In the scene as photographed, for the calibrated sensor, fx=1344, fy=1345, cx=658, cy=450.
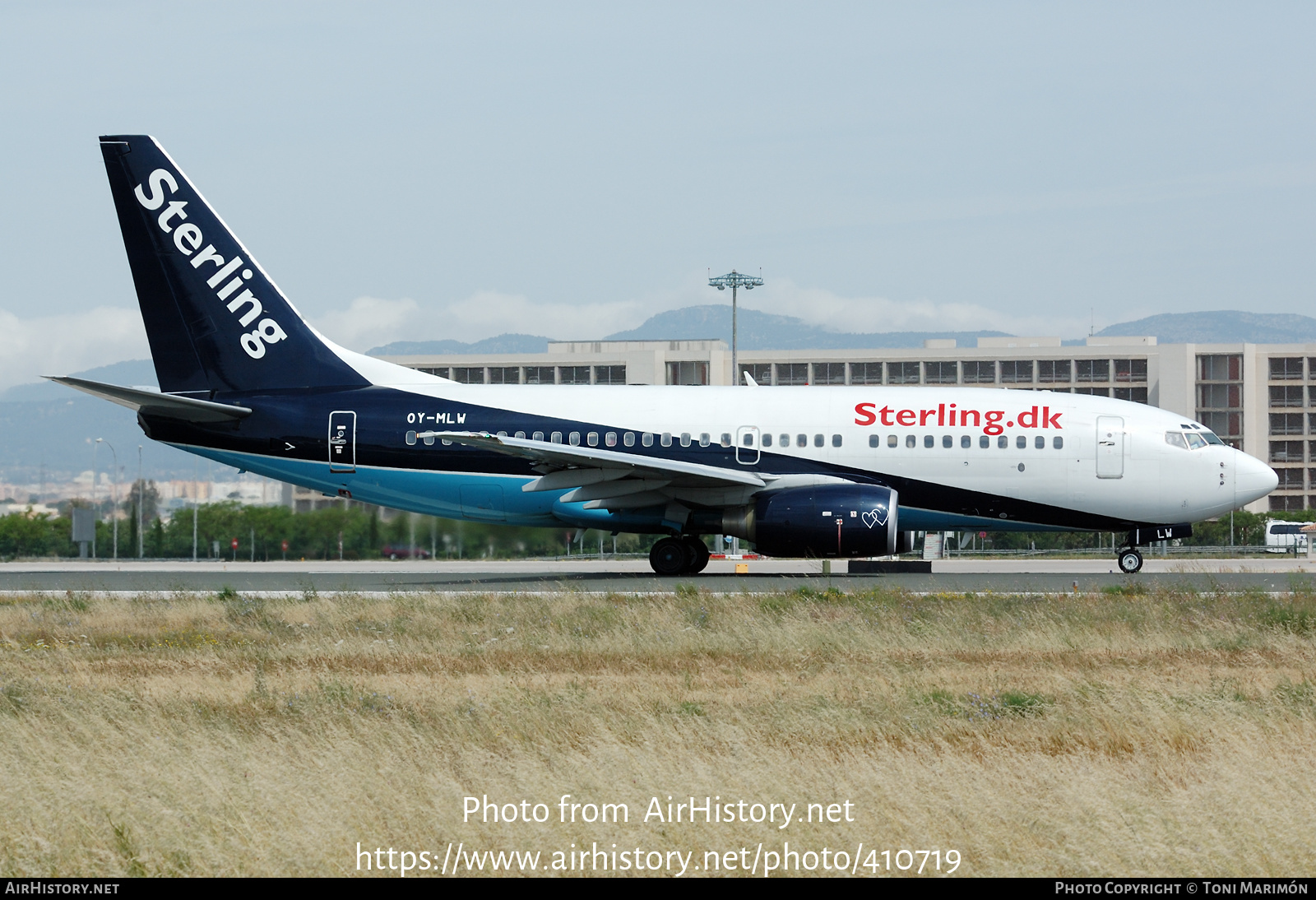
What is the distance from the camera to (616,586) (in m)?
25.2

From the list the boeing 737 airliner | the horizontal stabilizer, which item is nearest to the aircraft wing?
the boeing 737 airliner

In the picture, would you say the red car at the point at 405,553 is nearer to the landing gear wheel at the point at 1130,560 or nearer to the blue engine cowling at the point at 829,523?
the blue engine cowling at the point at 829,523

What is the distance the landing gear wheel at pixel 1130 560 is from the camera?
28.5 m

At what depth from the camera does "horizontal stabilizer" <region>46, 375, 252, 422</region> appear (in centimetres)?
2769

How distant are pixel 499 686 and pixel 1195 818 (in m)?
6.79

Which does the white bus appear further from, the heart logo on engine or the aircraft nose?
the heart logo on engine

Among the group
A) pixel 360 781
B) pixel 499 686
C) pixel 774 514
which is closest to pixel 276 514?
pixel 774 514

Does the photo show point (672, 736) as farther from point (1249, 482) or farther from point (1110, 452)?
point (1249, 482)

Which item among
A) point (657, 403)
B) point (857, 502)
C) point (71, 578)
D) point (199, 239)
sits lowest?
point (71, 578)

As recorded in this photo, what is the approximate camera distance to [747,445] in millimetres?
27672

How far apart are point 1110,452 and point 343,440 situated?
16009 millimetres

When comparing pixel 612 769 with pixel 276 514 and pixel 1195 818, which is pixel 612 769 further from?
pixel 276 514

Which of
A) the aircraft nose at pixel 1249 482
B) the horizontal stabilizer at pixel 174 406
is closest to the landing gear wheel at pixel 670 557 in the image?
the horizontal stabilizer at pixel 174 406

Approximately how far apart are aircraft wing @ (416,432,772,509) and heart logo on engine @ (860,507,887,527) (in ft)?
7.72
